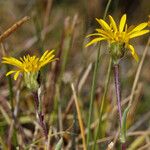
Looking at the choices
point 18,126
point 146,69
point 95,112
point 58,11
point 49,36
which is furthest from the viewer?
point 58,11

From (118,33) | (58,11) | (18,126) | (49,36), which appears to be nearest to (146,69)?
(49,36)

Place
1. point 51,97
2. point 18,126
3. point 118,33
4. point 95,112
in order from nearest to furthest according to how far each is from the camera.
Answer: point 118,33
point 18,126
point 51,97
point 95,112

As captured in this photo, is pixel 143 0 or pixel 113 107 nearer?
pixel 113 107

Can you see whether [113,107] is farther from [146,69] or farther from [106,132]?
[146,69]

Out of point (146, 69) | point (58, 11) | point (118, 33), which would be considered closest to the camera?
point (118, 33)

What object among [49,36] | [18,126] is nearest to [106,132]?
[18,126]

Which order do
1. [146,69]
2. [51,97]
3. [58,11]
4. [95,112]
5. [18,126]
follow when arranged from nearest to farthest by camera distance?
1. [18,126]
2. [51,97]
3. [95,112]
4. [146,69]
5. [58,11]

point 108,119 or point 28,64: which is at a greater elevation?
point 28,64

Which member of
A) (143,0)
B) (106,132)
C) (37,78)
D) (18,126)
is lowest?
(106,132)

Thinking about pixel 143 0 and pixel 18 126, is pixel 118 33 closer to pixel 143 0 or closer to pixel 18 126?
pixel 18 126
